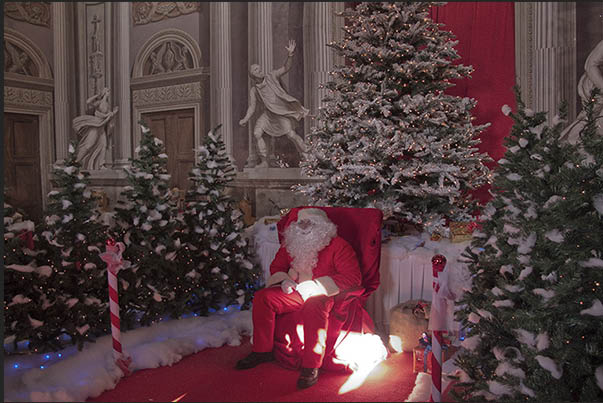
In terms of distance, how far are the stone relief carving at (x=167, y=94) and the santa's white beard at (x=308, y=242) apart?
271 inches

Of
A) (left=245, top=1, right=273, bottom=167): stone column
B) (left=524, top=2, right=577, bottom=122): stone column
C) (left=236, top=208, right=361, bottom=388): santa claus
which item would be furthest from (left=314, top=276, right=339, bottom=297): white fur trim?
(left=245, top=1, right=273, bottom=167): stone column

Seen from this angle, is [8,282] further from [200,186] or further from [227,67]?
[227,67]

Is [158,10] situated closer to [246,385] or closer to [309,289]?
[309,289]

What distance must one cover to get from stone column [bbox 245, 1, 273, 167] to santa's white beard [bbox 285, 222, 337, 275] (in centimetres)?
521

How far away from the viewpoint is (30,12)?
1179 cm

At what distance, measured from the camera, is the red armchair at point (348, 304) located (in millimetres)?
4082

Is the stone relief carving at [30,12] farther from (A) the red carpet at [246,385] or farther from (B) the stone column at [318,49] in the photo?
(A) the red carpet at [246,385]

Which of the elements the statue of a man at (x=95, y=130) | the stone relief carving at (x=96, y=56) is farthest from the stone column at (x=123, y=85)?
the stone relief carving at (x=96, y=56)

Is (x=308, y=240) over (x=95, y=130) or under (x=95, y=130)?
under

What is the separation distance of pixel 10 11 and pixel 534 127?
489 inches

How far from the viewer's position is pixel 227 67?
10.1 meters

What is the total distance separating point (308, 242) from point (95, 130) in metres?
9.17

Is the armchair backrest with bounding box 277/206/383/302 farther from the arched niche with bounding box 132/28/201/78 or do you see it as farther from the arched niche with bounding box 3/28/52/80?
the arched niche with bounding box 3/28/52/80

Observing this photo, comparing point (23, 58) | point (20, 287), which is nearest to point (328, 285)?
point (20, 287)
